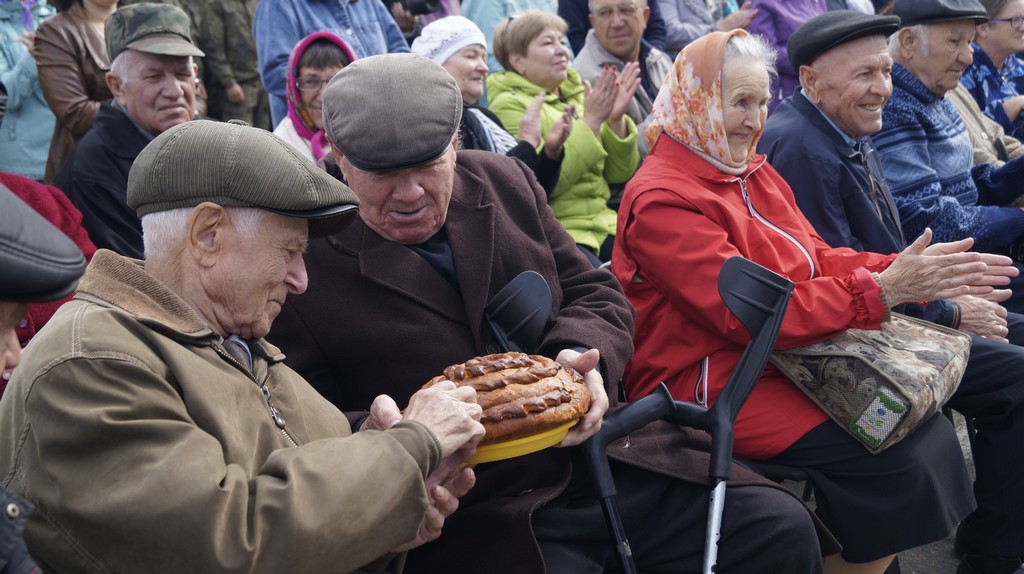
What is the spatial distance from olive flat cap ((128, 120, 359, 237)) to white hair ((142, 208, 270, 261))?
1cm

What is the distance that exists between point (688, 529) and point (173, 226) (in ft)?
4.89

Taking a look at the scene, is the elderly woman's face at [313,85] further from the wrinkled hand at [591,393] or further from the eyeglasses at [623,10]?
the wrinkled hand at [591,393]

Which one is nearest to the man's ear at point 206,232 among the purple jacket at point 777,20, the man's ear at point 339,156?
the man's ear at point 339,156

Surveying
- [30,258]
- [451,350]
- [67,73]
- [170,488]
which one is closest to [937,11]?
[451,350]

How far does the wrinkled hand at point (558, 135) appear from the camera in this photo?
4789 mm

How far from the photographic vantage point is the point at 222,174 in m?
1.92

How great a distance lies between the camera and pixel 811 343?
3.08 m

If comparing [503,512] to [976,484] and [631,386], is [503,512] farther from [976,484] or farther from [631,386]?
[976,484]

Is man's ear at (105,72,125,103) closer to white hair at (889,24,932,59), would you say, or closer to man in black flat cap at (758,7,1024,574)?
man in black flat cap at (758,7,1024,574)

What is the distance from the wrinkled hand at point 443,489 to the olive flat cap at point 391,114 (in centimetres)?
81

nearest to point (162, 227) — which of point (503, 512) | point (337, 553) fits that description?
point (337, 553)

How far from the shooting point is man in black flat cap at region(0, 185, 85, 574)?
129 cm

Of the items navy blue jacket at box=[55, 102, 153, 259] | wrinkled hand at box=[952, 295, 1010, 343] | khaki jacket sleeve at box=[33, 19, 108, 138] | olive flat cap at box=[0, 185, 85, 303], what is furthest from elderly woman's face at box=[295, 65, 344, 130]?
olive flat cap at box=[0, 185, 85, 303]

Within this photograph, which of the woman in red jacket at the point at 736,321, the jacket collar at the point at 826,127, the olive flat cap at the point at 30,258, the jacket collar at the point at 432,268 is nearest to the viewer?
the olive flat cap at the point at 30,258
